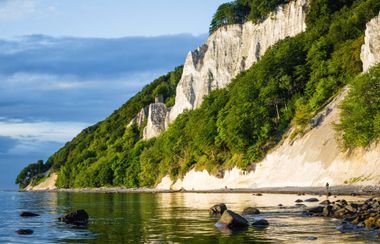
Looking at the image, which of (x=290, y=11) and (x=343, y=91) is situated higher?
(x=290, y=11)

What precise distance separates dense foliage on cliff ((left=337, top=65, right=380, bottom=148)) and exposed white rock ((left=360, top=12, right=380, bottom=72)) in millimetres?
8920

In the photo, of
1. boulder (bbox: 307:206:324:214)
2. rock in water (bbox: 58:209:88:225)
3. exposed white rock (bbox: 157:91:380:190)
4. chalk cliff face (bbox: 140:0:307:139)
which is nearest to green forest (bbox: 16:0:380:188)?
exposed white rock (bbox: 157:91:380:190)

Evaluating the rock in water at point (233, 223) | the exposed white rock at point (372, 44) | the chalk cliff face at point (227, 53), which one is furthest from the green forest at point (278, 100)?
the rock in water at point (233, 223)

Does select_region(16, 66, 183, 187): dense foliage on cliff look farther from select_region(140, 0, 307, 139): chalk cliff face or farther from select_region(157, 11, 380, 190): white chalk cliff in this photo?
select_region(157, 11, 380, 190): white chalk cliff

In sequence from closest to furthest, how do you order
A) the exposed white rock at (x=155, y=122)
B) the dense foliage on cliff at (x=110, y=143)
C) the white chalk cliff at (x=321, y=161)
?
1. the white chalk cliff at (x=321, y=161)
2. the exposed white rock at (x=155, y=122)
3. the dense foliage on cliff at (x=110, y=143)

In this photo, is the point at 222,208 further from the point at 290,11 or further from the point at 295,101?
the point at 290,11

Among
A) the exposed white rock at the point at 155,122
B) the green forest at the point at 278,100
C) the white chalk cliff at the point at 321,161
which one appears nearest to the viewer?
the white chalk cliff at the point at 321,161

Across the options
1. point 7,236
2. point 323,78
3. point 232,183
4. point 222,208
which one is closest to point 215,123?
point 232,183

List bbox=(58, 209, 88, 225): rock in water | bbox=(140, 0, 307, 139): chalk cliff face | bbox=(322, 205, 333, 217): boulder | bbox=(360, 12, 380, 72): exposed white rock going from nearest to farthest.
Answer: bbox=(322, 205, 333, 217): boulder, bbox=(58, 209, 88, 225): rock in water, bbox=(360, 12, 380, 72): exposed white rock, bbox=(140, 0, 307, 139): chalk cliff face

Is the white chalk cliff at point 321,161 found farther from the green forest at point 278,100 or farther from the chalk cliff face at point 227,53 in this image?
the chalk cliff face at point 227,53

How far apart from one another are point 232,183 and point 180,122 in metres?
39.6

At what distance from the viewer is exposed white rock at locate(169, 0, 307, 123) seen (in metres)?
110

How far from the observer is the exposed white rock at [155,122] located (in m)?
151

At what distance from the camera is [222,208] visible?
40.5m
